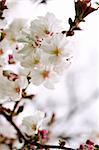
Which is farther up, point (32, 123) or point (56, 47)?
point (56, 47)

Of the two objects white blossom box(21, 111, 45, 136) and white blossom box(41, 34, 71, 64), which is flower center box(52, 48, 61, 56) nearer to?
white blossom box(41, 34, 71, 64)

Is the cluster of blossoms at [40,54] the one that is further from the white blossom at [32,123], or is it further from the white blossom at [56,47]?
the white blossom at [32,123]

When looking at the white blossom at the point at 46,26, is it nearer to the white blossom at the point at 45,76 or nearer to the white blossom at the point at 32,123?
the white blossom at the point at 45,76

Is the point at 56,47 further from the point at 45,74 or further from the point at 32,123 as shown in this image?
the point at 32,123

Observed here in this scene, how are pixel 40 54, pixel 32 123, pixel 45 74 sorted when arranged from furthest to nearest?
1. pixel 32 123
2. pixel 45 74
3. pixel 40 54

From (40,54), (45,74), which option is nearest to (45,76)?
(45,74)

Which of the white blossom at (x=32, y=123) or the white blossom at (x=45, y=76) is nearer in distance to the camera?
the white blossom at (x=45, y=76)

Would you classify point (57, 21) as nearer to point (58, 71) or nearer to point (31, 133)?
point (58, 71)

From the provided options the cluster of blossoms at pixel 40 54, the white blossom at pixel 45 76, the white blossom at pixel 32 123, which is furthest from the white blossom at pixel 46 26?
the white blossom at pixel 32 123

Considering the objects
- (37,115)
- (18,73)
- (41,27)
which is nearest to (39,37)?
(41,27)

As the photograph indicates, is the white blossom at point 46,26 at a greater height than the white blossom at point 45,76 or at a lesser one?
greater

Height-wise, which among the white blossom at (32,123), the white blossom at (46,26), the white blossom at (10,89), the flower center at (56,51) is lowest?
the white blossom at (32,123)
